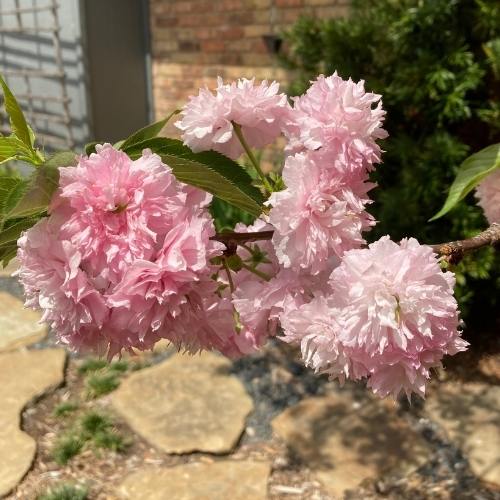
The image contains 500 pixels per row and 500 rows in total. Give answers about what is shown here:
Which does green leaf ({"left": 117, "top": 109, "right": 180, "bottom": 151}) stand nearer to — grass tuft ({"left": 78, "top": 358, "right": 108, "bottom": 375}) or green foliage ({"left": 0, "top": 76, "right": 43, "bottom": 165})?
green foliage ({"left": 0, "top": 76, "right": 43, "bottom": 165})

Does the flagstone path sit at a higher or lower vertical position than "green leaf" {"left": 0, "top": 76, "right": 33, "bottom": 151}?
lower

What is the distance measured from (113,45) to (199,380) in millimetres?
3471

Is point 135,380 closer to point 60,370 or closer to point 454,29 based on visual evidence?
point 60,370

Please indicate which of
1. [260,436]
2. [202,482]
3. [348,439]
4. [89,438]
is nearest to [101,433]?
[89,438]

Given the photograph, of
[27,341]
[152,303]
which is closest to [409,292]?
[152,303]

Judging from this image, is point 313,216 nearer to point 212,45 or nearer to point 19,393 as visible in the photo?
point 19,393

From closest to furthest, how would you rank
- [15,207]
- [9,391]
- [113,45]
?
1. [15,207]
2. [9,391]
3. [113,45]

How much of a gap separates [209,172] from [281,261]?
0.56ft

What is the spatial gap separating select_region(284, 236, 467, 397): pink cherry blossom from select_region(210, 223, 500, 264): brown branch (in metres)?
0.06

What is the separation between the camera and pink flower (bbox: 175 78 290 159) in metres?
0.91

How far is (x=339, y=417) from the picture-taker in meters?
3.18

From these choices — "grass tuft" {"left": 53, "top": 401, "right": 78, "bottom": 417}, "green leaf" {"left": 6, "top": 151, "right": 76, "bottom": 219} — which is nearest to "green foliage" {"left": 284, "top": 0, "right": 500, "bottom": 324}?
"grass tuft" {"left": 53, "top": 401, "right": 78, "bottom": 417}

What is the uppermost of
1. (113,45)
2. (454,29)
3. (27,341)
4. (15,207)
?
(15,207)

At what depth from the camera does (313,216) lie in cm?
81
